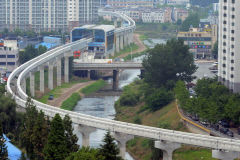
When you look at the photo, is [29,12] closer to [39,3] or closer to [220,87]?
[39,3]

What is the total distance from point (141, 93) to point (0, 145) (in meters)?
39.5

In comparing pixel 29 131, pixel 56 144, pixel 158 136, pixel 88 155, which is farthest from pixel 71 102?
pixel 88 155

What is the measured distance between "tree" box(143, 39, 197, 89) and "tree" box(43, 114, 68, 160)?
3190cm

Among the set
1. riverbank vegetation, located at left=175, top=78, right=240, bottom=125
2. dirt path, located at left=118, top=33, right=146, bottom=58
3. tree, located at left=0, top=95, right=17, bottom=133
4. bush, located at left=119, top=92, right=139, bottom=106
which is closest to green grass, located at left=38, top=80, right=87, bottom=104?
bush, located at left=119, top=92, right=139, bottom=106

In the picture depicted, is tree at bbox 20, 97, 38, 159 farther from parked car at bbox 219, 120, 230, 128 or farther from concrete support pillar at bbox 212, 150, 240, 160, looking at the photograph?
parked car at bbox 219, 120, 230, 128

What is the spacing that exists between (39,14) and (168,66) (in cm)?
6846

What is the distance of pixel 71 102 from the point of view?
270 ft

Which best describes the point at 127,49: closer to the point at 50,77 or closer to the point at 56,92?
the point at 50,77

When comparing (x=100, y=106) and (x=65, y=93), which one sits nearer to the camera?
(x=100, y=106)

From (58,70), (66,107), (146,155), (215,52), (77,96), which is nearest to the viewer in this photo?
(146,155)

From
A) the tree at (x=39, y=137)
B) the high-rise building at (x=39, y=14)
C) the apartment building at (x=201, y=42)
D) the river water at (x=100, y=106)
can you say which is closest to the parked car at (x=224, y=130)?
the river water at (x=100, y=106)

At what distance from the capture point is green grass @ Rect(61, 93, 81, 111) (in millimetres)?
78944

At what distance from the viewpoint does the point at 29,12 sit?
14125cm

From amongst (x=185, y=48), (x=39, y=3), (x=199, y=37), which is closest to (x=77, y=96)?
(x=185, y=48)
